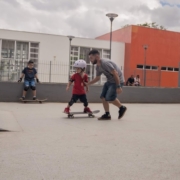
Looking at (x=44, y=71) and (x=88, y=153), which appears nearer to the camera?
(x=88, y=153)

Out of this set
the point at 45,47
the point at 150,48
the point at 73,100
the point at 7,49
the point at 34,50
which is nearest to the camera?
the point at 73,100

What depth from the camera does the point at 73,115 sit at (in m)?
9.09

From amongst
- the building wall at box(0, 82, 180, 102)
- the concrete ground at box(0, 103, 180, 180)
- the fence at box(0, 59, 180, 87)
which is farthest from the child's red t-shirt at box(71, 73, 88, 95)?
the fence at box(0, 59, 180, 87)

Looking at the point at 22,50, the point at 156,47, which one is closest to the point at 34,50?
the point at 22,50

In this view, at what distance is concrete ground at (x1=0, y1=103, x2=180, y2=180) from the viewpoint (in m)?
3.76

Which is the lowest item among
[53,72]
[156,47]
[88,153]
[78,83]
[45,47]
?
[88,153]

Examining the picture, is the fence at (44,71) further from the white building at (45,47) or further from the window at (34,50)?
the window at (34,50)

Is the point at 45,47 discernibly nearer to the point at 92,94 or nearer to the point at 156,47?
the point at 156,47

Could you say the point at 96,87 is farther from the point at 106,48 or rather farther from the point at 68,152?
the point at 106,48

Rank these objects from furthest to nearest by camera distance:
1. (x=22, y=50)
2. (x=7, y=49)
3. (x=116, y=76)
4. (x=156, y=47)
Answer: (x=156, y=47) < (x=22, y=50) < (x=7, y=49) < (x=116, y=76)

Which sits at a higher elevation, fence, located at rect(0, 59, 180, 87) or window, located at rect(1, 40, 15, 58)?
window, located at rect(1, 40, 15, 58)

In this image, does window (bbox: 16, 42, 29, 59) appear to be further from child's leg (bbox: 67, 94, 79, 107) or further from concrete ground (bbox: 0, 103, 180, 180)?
concrete ground (bbox: 0, 103, 180, 180)

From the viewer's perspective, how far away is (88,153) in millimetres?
4688

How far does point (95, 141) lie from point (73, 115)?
141 inches
